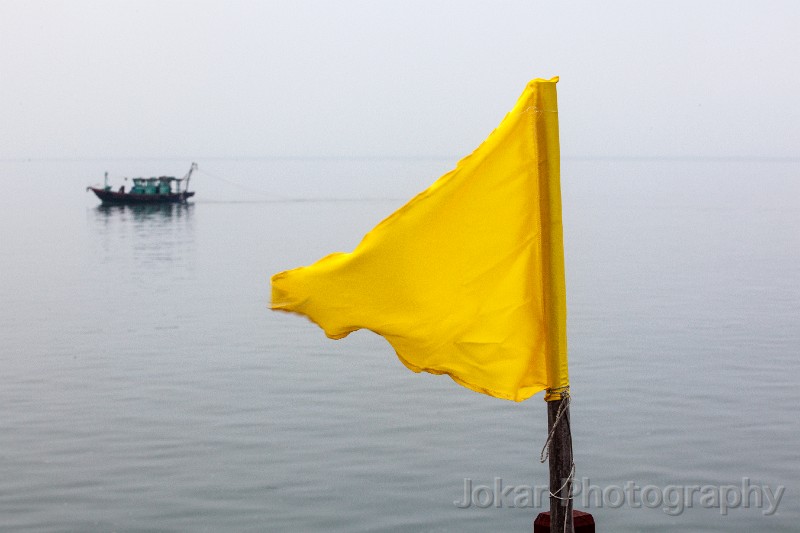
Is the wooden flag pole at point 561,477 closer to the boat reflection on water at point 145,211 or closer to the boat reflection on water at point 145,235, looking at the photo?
the boat reflection on water at point 145,235

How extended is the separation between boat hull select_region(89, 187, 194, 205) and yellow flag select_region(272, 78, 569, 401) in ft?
328

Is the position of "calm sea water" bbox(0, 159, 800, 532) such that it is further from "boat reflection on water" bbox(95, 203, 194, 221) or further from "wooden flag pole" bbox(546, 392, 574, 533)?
"boat reflection on water" bbox(95, 203, 194, 221)

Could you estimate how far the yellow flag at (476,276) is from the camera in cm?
770

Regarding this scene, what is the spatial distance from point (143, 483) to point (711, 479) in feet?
30.1

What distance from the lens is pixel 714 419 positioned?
2234 centimetres

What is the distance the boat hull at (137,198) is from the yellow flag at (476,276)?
100088 mm

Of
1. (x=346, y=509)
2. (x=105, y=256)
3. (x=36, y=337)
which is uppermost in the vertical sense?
(x=105, y=256)

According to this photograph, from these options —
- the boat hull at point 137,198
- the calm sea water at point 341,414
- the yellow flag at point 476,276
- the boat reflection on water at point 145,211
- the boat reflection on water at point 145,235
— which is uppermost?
the boat hull at point 137,198

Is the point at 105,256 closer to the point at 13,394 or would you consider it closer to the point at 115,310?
the point at 115,310

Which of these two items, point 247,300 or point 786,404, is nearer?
point 786,404

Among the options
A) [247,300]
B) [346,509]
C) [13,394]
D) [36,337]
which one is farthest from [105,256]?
[346,509]

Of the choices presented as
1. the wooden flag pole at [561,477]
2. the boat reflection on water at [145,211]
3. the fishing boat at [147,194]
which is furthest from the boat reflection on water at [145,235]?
the wooden flag pole at [561,477]

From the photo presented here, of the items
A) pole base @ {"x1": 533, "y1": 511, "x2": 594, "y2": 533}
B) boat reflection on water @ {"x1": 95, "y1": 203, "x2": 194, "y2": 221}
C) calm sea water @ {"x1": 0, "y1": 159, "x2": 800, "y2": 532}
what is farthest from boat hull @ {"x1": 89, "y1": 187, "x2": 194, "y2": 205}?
pole base @ {"x1": 533, "y1": 511, "x2": 594, "y2": 533}

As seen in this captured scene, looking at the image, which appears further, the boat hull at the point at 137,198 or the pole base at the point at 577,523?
the boat hull at the point at 137,198
